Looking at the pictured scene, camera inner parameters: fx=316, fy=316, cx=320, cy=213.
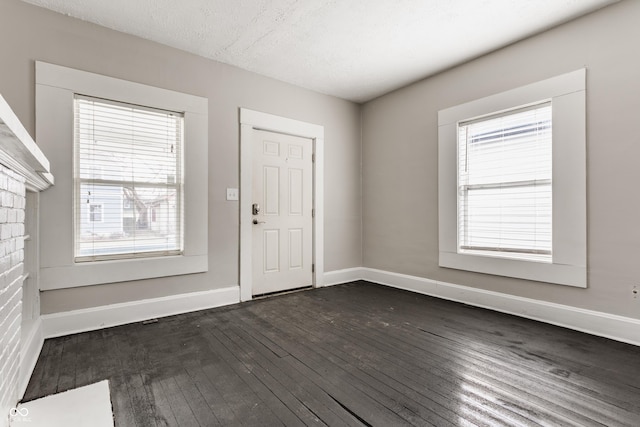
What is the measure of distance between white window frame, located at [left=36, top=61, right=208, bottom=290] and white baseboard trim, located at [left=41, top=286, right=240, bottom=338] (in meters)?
0.24

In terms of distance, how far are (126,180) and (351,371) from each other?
2619 millimetres

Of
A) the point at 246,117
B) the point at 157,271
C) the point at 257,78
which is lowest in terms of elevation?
the point at 157,271

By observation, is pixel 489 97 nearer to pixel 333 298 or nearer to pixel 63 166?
pixel 333 298

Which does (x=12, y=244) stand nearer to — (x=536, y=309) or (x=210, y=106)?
(x=210, y=106)

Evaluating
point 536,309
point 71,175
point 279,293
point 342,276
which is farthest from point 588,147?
point 71,175

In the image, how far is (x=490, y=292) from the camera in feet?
10.9

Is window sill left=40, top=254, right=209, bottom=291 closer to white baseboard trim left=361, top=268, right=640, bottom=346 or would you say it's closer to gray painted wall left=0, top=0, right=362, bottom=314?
gray painted wall left=0, top=0, right=362, bottom=314

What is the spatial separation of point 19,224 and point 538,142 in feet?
12.9

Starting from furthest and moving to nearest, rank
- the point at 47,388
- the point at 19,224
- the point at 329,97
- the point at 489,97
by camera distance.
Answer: the point at 329,97 < the point at 489,97 < the point at 47,388 < the point at 19,224

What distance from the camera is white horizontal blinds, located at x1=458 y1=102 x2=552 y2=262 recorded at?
2.98 metres

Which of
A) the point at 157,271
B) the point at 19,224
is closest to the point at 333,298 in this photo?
the point at 157,271

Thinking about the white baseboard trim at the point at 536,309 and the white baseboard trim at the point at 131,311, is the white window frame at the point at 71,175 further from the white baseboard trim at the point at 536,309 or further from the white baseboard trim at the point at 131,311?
the white baseboard trim at the point at 536,309

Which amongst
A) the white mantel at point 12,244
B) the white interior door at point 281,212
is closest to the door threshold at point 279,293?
the white interior door at point 281,212

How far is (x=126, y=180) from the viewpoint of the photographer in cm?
300
